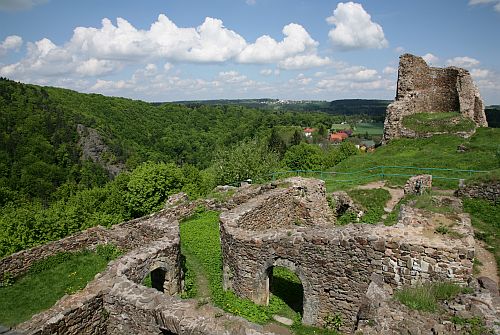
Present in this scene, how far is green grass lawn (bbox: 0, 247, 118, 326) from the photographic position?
14.0 metres

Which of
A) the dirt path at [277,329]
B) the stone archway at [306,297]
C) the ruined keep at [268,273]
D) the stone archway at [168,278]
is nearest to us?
the ruined keep at [268,273]

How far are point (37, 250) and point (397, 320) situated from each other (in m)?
17.3

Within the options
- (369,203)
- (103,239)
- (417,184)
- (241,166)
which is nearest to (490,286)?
(369,203)

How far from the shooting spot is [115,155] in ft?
339

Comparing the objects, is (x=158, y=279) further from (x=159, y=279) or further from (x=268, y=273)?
(x=268, y=273)

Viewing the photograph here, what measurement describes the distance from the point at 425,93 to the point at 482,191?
17487 millimetres

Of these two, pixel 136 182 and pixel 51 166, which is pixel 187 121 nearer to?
pixel 51 166

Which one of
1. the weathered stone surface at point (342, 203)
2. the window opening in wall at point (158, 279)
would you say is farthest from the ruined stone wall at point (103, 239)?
the weathered stone surface at point (342, 203)

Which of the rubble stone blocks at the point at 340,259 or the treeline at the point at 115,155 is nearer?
the rubble stone blocks at the point at 340,259

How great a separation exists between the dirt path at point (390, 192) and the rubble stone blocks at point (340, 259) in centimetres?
608

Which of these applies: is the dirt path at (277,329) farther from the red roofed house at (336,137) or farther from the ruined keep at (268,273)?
the red roofed house at (336,137)

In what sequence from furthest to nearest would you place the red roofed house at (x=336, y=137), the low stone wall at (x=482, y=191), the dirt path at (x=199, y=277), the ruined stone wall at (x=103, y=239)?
1. the red roofed house at (x=336, y=137)
2. the ruined stone wall at (x=103, y=239)
3. the low stone wall at (x=482, y=191)
4. the dirt path at (x=199, y=277)

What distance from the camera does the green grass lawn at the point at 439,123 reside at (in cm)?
2650

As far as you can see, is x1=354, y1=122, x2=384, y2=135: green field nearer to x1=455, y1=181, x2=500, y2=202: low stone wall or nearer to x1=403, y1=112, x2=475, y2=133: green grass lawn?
x1=403, y1=112, x2=475, y2=133: green grass lawn
